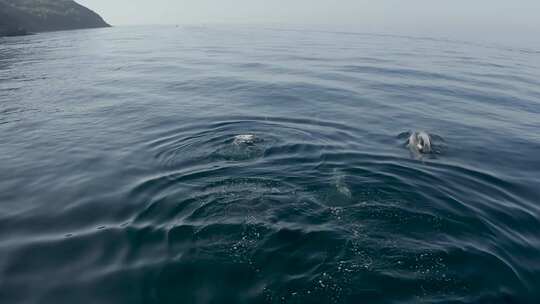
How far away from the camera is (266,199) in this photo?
43.2ft

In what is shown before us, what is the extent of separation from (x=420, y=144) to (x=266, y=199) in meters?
9.57

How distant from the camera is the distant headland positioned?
322ft

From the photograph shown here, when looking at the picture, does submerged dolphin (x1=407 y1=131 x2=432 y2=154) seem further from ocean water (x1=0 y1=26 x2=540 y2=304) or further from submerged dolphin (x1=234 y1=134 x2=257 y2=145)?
submerged dolphin (x1=234 y1=134 x2=257 y2=145)

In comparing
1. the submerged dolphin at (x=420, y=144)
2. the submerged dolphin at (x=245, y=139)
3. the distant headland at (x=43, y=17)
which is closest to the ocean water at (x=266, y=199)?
the submerged dolphin at (x=245, y=139)

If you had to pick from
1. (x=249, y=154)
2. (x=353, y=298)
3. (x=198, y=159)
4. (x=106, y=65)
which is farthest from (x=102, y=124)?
(x=106, y=65)

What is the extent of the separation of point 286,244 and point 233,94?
21302mm

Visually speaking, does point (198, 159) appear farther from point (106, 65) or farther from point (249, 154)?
point (106, 65)

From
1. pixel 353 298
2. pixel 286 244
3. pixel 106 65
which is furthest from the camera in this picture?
pixel 106 65

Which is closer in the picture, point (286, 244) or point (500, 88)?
point (286, 244)

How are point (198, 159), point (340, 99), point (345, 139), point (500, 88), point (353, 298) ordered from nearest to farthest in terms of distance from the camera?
point (353, 298) → point (198, 159) → point (345, 139) → point (340, 99) → point (500, 88)

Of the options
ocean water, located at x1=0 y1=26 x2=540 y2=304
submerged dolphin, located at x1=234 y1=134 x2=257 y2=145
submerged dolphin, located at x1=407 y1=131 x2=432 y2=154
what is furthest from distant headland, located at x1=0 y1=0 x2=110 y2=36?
submerged dolphin, located at x1=407 y1=131 x2=432 y2=154

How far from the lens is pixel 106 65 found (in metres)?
48.3

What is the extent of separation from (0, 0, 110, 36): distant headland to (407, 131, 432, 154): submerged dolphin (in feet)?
341

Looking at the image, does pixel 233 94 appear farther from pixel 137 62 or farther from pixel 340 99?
pixel 137 62
